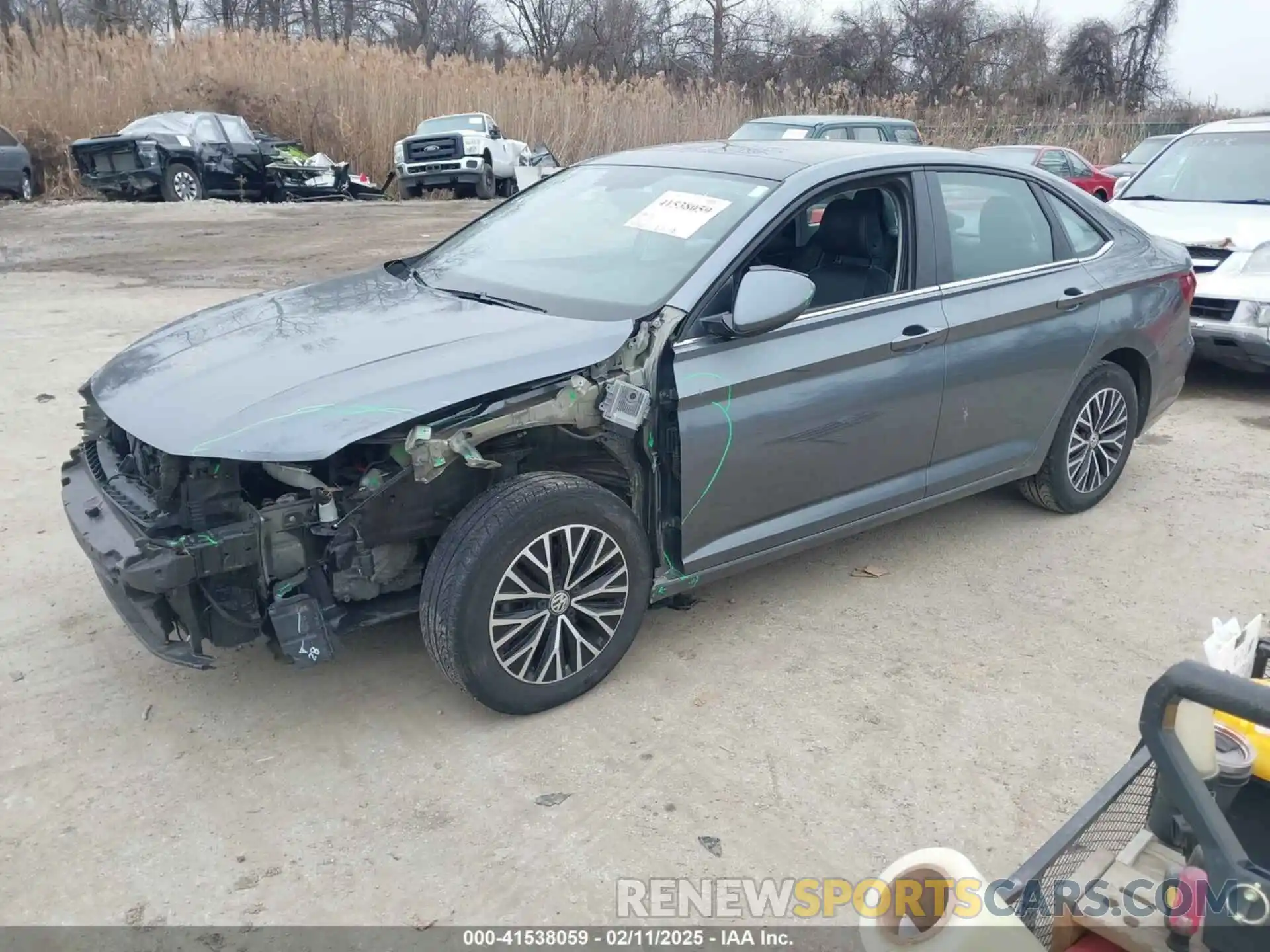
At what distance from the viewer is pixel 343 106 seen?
2030cm

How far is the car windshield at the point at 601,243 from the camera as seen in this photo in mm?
3605

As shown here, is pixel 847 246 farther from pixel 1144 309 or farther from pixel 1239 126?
pixel 1239 126

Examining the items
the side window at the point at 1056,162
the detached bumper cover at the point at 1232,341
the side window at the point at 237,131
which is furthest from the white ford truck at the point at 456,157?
the detached bumper cover at the point at 1232,341

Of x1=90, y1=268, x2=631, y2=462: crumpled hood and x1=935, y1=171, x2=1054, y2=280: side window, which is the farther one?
x1=935, y1=171, x2=1054, y2=280: side window

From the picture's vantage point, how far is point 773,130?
1233 cm

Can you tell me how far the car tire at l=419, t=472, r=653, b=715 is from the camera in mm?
3041

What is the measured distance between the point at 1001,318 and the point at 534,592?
236cm

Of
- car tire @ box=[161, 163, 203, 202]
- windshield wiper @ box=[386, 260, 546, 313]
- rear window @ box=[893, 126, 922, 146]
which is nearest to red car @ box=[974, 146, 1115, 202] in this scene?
rear window @ box=[893, 126, 922, 146]

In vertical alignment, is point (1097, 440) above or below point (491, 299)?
below

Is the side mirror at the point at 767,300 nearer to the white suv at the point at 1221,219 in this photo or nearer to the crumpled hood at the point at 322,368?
the crumpled hood at the point at 322,368

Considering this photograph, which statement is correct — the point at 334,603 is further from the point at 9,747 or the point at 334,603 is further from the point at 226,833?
the point at 9,747

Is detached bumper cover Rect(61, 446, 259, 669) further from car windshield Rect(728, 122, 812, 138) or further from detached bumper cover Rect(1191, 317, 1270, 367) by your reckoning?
car windshield Rect(728, 122, 812, 138)

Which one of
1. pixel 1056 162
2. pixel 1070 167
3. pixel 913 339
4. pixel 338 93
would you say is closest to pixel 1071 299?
pixel 913 339

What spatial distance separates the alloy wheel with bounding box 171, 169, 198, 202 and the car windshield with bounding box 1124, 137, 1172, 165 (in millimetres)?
14502
